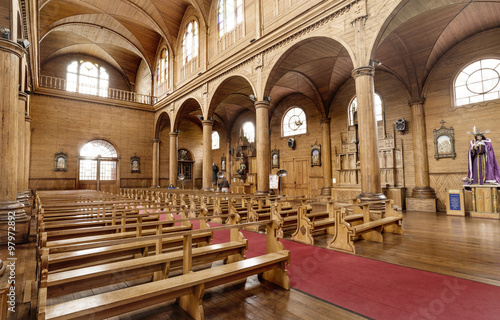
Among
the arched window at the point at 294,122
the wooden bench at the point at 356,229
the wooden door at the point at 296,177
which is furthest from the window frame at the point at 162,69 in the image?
the wooden bench at the point at 356,229

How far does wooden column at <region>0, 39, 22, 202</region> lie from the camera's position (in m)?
4.27

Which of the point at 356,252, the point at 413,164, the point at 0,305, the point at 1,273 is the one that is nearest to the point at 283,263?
the point at 356,252

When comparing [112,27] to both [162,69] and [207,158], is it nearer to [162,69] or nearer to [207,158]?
[162,69]

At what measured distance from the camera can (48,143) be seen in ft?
47.6

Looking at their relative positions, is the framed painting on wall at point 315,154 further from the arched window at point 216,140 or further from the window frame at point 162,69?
the window frame at point 162,69

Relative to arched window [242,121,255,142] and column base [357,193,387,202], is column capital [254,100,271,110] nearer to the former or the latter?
column base [357,193,387,202]

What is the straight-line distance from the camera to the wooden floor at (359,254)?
2.28 metres

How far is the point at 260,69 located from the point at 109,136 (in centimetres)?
1131

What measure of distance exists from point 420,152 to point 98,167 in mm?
16631

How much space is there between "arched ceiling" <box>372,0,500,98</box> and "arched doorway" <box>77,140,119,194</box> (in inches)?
608

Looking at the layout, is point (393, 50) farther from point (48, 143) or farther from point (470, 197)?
point (48, 143)

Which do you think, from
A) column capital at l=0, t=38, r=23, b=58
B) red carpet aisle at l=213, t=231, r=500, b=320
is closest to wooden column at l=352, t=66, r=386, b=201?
red carpet aisle at l=213, t=231, r=500, b=320

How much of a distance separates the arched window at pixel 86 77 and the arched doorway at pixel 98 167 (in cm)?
443

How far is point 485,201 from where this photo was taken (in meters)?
7.38
